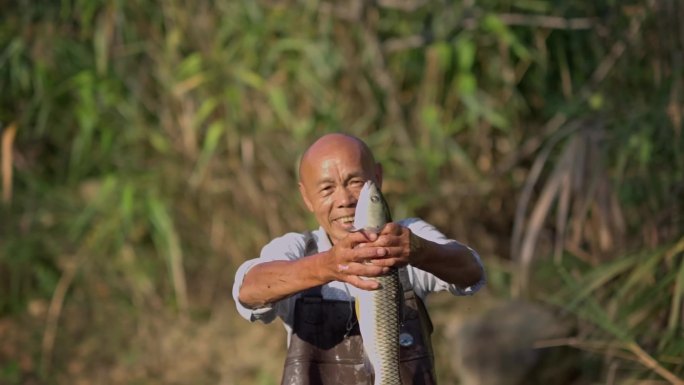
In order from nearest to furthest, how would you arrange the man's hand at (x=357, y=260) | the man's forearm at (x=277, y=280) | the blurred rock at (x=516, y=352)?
the man's hand at (x=357, y=260)
the man's forearm at (x=277, y=280)
the blurred rock at (x=516, y=352)

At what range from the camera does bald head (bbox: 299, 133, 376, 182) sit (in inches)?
116

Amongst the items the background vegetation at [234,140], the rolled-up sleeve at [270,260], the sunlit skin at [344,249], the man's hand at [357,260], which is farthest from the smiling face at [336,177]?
the background vegetation at [234,140]

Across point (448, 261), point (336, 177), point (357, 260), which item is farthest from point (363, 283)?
point (336, 177)

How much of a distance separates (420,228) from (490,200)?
3.79 meters

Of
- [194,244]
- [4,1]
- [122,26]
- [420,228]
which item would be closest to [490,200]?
[194,244]

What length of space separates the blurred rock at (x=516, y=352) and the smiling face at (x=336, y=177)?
3.13 m

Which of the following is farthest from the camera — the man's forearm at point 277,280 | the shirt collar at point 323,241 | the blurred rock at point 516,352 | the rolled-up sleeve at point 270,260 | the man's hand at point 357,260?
the blurred rock at point 516,352

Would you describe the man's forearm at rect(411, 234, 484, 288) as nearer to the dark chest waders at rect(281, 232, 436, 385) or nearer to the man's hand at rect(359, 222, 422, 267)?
the man's hand at rect(359, 222, 422, 267)

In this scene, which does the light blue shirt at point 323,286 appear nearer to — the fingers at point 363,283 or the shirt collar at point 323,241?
the shirt collar at point 323,241

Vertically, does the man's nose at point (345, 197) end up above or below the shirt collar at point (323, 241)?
above

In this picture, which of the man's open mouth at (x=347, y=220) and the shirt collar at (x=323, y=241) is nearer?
the man's open mouth at (x=347, y=220)

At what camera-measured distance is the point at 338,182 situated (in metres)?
2.92

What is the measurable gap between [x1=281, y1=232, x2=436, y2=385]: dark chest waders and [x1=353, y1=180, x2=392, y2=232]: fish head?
15.5 inches

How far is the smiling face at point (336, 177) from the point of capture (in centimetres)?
290
